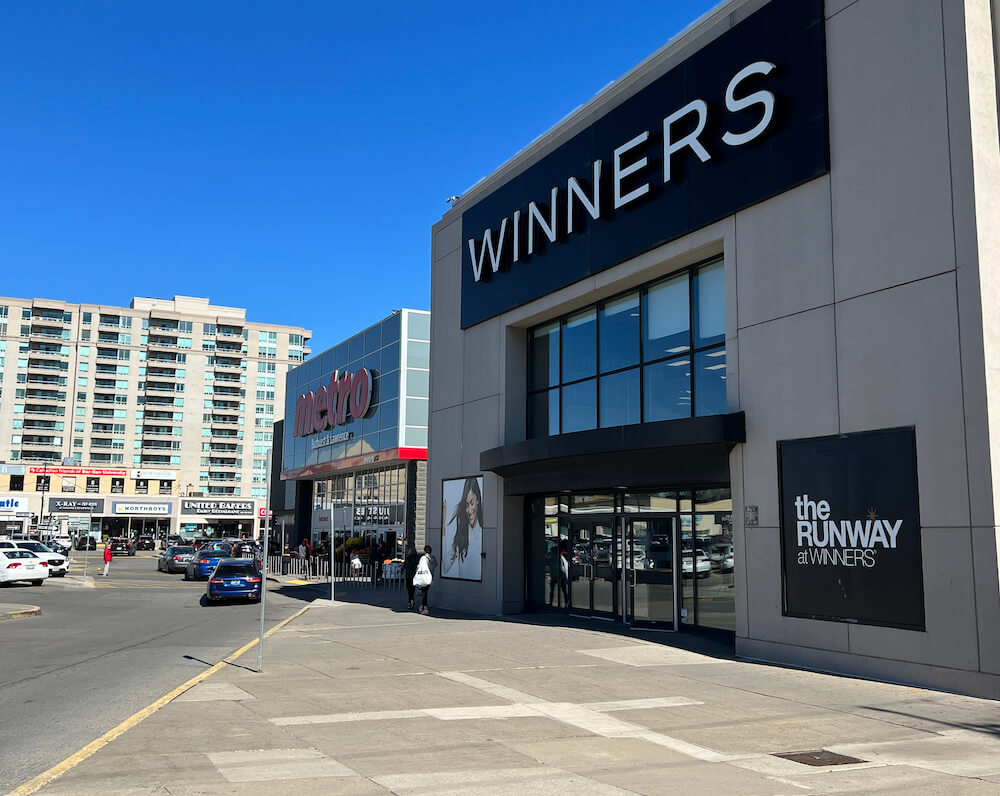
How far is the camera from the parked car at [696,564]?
17.3 meters

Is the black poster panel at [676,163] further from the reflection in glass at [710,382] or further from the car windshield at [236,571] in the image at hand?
the car windshield at [236,571]

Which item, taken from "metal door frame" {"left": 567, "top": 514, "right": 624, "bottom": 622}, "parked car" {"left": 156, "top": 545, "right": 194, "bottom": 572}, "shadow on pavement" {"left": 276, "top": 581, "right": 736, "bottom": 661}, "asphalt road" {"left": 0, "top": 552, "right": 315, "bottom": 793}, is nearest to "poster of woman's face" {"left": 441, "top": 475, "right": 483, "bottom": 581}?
"shadow on pavement" {"left": 276, "top": 581, "right": 736, "bottom": 661}

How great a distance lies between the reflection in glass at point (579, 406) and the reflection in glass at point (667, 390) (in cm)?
214

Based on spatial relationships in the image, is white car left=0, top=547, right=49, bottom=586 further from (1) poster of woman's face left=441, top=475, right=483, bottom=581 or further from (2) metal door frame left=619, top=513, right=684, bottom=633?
(2) metal door frame left=619, top=513, right=684, bottom=633

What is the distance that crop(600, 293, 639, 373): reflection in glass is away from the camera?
64.4ft

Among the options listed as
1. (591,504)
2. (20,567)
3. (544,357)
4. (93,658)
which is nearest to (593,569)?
(591,504)

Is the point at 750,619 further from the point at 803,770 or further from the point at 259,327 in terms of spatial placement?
the point at 259,327

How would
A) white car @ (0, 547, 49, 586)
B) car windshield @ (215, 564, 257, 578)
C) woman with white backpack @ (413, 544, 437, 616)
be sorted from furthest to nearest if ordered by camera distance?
white car @ (0, 547, 49, 586)
car windshield @ (215, 564, 257, 578)
woman with white backpack @ (413, 544, 437, 616)

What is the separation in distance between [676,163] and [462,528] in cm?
1182

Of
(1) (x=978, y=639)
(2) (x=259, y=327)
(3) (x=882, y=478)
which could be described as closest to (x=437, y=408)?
(3) (x=882, y=478)

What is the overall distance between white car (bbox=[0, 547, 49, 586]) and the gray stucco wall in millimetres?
29525

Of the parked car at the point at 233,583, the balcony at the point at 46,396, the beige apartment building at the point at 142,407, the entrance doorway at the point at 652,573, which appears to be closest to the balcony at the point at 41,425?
the beige apartment building at the point at 142,407

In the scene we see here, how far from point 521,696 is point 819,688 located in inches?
162

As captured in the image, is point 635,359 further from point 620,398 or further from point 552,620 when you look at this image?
point 552,620
